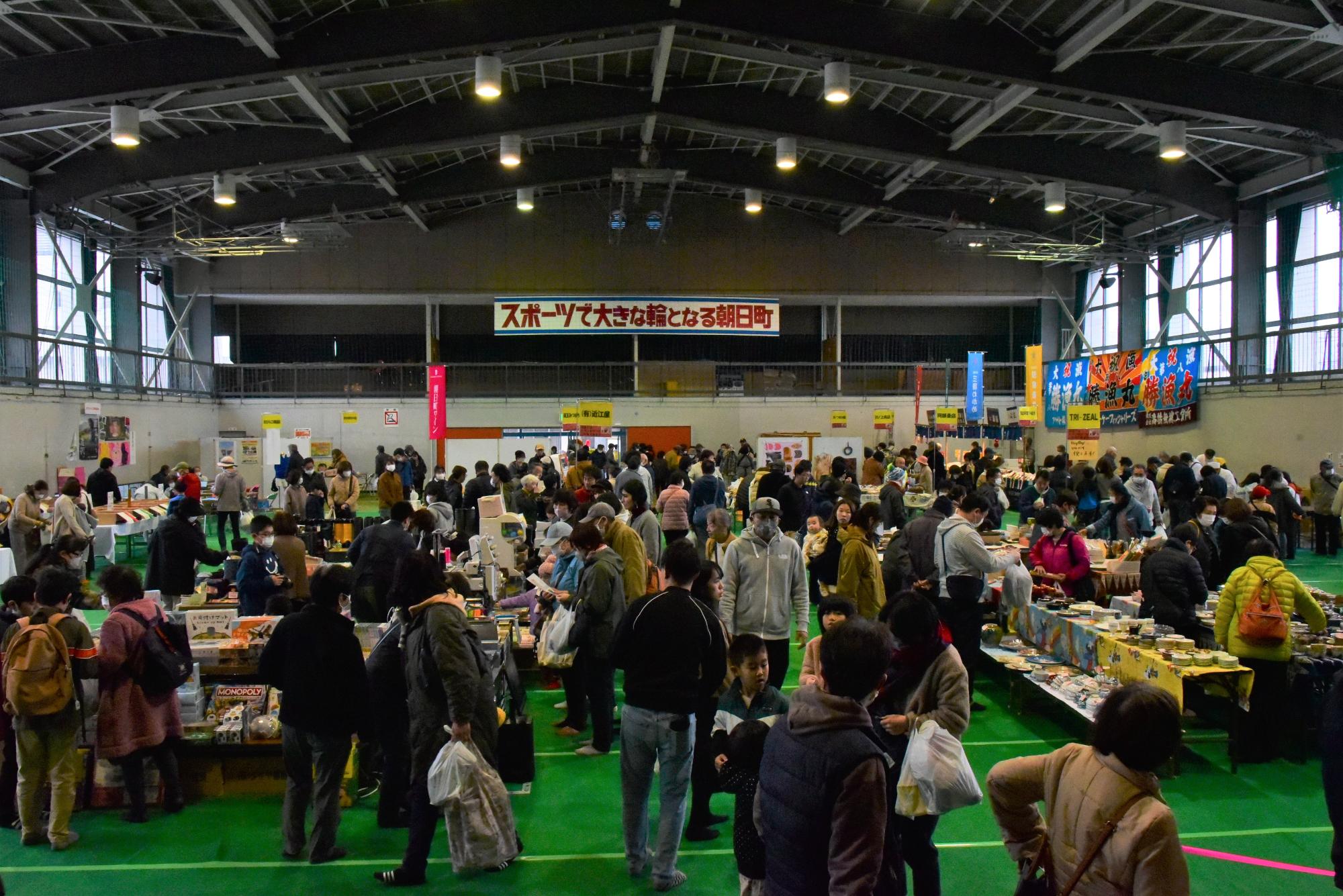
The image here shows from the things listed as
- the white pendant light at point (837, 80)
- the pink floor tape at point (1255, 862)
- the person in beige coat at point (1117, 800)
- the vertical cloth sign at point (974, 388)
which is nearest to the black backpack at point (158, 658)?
the person in beige coat at point (1117, 800)

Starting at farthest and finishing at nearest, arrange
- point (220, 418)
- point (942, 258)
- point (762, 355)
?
1. point (762, 355)
2. point (942, 258)
3. point (220, 418)

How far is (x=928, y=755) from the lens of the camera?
9.90 feet

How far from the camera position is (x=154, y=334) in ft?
77.5

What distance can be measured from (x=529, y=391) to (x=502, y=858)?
20965 millimetres

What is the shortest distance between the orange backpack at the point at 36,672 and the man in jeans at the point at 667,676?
2816mm

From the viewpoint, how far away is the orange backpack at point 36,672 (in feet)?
14.7

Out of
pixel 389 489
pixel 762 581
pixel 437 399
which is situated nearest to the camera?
pixel 762 581

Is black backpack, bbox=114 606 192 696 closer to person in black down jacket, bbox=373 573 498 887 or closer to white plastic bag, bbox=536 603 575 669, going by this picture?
person in black down jacket, bbox=373 573 498 887

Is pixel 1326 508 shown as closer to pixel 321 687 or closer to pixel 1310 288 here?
pixel 1310 288

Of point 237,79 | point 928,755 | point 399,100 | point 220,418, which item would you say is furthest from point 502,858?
point 220,418

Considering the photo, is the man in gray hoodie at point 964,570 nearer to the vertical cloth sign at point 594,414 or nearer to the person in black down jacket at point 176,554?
the person in black down jacket at point 176,554

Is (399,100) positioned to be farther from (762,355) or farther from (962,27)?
(762,355)

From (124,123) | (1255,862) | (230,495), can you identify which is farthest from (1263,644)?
(124,123)

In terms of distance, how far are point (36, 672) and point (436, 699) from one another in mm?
2049
